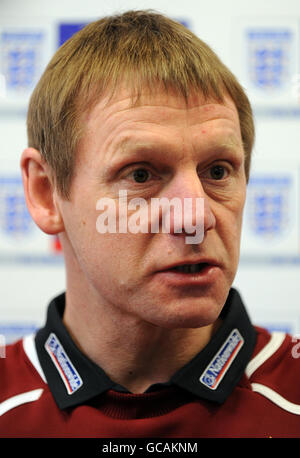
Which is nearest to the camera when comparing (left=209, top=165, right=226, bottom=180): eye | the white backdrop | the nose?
the nose

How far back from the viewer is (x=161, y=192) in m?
0.90

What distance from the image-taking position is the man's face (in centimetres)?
87

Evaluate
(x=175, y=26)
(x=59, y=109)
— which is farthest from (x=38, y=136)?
(x=175, y=26)

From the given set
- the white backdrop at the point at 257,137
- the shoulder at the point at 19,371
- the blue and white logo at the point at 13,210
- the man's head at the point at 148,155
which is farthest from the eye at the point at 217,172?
the blue and white logo at the point at 13,210

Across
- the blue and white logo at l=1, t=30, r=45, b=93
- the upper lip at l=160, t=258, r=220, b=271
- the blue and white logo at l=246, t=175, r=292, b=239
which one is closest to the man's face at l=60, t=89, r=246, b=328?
the upper lip at l=160, t=258, r=220, b=271

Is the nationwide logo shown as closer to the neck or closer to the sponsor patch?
the neck

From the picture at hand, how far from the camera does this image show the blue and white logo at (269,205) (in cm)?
179

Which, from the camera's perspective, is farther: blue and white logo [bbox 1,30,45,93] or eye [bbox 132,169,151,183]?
blue and white logo [bbox 1,30,45,93]

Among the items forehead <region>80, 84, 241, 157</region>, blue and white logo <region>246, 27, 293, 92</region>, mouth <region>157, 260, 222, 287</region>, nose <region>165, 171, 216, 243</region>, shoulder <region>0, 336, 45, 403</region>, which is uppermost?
blue and white logo <region>246, 27, 293, 92</region>

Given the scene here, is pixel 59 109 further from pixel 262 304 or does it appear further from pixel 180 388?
pixel 262 304

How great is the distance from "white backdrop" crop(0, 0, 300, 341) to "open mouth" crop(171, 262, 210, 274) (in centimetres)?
91

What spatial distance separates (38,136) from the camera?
106 centimetres

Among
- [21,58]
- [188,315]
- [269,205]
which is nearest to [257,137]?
[269,205]

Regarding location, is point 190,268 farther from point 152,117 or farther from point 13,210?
point 13,210
